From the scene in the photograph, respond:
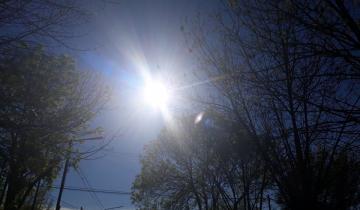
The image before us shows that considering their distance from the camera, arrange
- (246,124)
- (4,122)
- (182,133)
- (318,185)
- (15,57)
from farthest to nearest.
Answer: (182,133)
(246,124)
(318,185)
(15,57)
(4,122)

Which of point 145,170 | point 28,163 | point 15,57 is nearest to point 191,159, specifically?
point 145,170

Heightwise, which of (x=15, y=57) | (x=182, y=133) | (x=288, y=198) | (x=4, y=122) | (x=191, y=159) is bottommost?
(x=288, y=198)

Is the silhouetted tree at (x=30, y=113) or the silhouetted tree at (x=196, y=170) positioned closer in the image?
the silhouetted tree at (x=30, y=113)

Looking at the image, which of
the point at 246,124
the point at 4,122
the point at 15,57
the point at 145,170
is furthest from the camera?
the point at 145,170

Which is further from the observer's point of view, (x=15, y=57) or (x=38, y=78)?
(x=38, y=78)

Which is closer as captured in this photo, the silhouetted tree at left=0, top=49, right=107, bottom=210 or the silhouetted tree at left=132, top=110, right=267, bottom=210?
the silhouetted tree at left=0, top=49, right=107, bottom=210

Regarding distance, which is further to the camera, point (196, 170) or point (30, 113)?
point (196, 170)

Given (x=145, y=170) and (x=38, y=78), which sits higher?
(x=145, y=170)

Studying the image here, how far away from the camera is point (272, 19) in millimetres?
4070

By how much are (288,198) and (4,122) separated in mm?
4946

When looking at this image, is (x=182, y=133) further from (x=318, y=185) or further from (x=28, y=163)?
(x=28, y=163)

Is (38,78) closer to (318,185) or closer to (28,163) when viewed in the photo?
(28,163)

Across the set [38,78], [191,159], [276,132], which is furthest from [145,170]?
[38,78]

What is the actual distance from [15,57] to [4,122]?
2.91 feet
